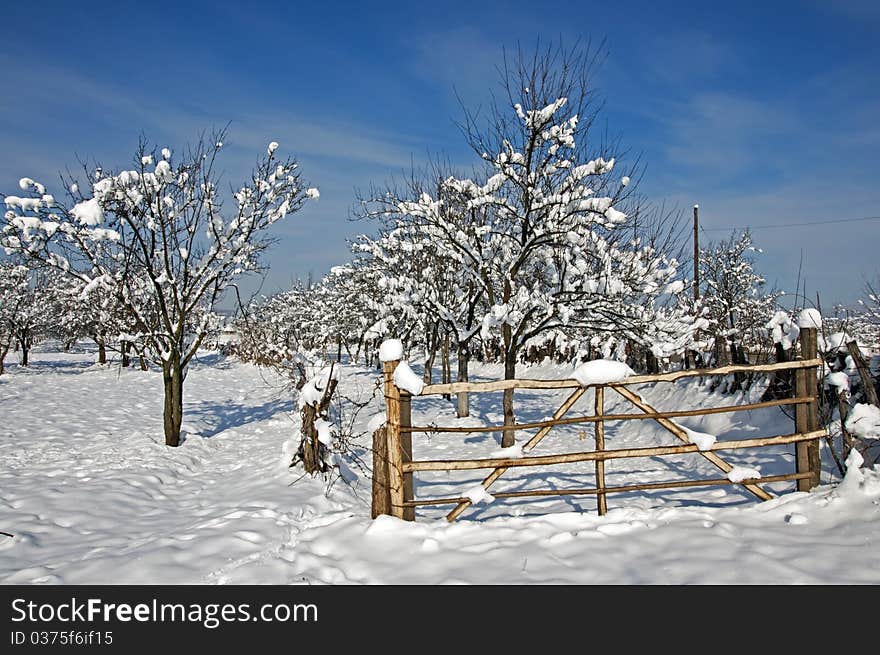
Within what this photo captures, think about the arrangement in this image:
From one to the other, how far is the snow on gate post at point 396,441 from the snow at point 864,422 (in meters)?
4.03

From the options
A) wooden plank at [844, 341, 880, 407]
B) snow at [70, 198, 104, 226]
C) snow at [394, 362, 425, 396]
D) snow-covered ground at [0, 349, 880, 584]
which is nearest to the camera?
snow-covered ground at [0, 349, 880, 584]

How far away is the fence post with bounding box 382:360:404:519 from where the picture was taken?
4.61 meters

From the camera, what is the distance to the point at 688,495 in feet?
20.2

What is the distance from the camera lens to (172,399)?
32.4ft

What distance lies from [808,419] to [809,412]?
67mm

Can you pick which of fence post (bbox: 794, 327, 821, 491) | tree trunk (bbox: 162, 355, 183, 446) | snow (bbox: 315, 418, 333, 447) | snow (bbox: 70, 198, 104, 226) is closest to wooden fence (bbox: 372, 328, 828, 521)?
fence post (bbox: 794, 327, 821, 491)

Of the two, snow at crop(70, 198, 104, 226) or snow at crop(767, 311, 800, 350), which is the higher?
snow at crop(70, 198, 104, 226)

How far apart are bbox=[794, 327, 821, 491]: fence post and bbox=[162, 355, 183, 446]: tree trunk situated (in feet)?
31.7

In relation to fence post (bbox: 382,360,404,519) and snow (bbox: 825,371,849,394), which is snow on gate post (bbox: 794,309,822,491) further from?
fence post (bbox: 382,360,404,519)

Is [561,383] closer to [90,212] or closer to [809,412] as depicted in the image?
[809,412]

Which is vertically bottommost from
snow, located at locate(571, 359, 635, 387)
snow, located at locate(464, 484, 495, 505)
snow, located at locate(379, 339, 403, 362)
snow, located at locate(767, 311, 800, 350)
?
snow, located at locate(464, 484, 495, 505)
